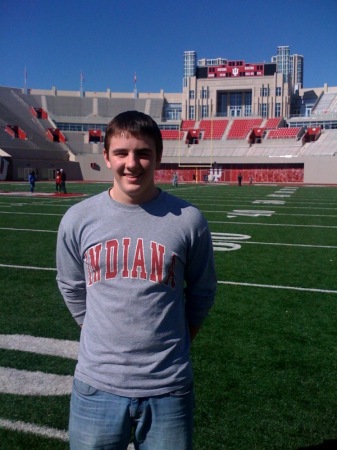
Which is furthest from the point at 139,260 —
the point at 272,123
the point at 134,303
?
the point at 272,123

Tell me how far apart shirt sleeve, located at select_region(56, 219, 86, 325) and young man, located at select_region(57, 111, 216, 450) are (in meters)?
0.02

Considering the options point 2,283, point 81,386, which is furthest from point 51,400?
point 2,283

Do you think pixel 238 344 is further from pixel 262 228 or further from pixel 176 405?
pixel 262 228

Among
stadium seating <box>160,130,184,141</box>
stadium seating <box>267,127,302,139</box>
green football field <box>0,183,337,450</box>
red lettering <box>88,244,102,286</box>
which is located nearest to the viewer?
red lettering <box>88,244,102,286</box>

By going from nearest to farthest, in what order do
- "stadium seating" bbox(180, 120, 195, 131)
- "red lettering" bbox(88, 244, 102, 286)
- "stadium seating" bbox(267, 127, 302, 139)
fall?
1. "red lettering" bbox(88, 244, 102, 286)
2. "stadium seating" bbox(267, 127, 302, 139)
3. "stadium seating" bbox(180, 120, 195, 131)

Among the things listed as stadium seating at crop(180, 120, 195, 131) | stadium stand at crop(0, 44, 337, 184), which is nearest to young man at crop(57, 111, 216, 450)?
stadium stand at crop(0, 44, 337, 184)

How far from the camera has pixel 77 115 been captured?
195 ft

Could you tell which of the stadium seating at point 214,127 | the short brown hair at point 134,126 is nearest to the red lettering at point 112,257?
the short brown hair at point 134,126

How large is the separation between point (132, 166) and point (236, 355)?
2851mm

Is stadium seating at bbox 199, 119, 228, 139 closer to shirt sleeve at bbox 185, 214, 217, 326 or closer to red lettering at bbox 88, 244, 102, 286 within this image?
shirt sleeve at bbox 185, 214, 217, 326

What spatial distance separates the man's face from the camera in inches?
72.3

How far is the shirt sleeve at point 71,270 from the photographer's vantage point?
196 centimetres

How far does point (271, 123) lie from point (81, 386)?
54.4 meters

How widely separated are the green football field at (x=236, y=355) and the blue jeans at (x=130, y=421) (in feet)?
4.13
